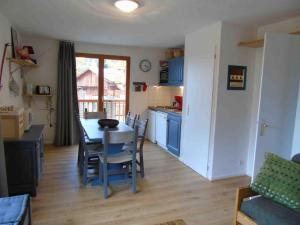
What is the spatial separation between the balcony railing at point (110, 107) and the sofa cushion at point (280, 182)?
4018 mm

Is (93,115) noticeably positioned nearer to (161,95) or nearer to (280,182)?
(161,95)

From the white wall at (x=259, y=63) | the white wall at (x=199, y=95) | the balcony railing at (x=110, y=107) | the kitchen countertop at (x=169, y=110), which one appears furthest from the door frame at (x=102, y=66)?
the white wall at (x=259, y=63)

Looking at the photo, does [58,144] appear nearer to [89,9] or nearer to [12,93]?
[12,93]

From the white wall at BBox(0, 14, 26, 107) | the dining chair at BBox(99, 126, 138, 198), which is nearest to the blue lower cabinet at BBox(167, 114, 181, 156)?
the dining chair at BBox(99, 126, 138, 198)

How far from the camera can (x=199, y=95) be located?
376 centimetres

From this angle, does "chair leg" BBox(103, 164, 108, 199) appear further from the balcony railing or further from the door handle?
the balcony railing

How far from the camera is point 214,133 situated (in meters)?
3.43

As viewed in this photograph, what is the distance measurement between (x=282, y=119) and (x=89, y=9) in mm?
2769

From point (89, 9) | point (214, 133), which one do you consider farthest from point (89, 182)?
point (89, 9)

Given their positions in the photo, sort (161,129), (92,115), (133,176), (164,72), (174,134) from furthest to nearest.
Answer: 1. (164,72)
2. (161,129)
3. (174,134)
4. (92,115)
5. (133,176)

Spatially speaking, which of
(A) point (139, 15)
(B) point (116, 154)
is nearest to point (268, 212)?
(B) point (116, 154)

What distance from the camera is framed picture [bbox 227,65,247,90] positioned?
3383 millimetres

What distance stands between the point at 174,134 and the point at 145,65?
6.55 feet

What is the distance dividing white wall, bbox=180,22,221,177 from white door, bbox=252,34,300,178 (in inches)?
32.1
